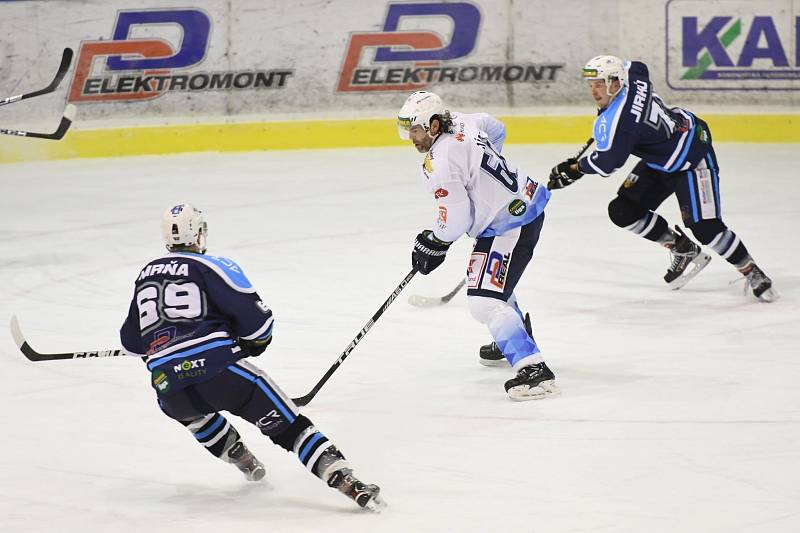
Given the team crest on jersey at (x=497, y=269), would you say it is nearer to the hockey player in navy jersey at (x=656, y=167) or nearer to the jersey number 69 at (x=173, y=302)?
the hockey player in navy jersey at (x=656, y=167)

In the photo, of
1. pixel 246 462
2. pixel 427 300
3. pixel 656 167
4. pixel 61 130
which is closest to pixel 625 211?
pixel 656 167

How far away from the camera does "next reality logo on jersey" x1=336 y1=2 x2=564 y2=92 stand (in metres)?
9.53

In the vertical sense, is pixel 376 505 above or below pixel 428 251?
below

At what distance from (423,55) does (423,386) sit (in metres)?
5.50

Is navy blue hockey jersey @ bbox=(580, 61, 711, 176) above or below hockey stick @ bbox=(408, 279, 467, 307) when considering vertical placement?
above

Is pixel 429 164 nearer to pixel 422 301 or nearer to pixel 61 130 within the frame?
pixel 422 301

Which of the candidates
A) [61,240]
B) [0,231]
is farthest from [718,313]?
[0,231]

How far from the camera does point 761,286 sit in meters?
5.48

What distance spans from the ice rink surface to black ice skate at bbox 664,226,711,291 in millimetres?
80

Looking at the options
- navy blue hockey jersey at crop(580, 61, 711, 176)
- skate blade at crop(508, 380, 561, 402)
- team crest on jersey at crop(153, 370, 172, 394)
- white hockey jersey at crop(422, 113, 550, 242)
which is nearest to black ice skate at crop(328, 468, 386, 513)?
team crest on jersey at crop(153, 370, 172, 394)

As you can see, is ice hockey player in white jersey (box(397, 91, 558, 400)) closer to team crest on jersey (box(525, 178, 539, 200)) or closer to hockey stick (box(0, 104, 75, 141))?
team crest on jersey (box(525, 178, 539, 200))

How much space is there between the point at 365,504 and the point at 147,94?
688 centimetres

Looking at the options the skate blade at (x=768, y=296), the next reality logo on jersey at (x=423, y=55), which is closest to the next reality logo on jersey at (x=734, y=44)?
the next reality logo on jersey at (x=423, y=55)

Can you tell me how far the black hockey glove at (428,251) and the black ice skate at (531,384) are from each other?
1.56 feet
